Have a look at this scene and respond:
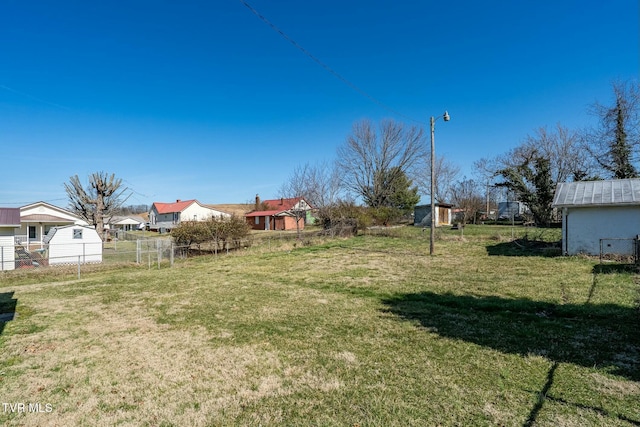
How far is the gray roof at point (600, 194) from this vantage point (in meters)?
13.5

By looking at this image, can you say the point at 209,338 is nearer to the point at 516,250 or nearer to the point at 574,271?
the point at 574,271

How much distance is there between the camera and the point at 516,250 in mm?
15914

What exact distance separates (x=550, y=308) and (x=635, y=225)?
10.7 m

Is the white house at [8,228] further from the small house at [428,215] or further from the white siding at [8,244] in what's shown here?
the small house at [428,215]

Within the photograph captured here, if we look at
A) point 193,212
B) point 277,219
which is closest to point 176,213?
point 193,212

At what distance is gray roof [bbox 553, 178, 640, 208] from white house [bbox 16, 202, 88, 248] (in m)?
35.9

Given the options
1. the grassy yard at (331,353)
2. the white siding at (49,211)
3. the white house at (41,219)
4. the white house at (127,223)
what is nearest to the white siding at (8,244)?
the grassy yard at (331,353)

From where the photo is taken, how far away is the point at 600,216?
14.0 metres

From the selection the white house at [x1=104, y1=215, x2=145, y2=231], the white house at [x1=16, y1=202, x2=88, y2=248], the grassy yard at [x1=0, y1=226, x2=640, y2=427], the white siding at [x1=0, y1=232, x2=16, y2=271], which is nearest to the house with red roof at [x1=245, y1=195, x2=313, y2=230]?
the white house at [x1=16, y1=202, x2=88, y2=248]

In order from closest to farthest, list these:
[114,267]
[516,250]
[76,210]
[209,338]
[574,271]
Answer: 1. [209,338]
2. [574,271]
3. [114,267]
4. [516,250]
5. [76,210]

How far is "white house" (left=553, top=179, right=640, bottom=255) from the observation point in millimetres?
13398

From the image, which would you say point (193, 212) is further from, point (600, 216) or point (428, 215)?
point (600, 216)

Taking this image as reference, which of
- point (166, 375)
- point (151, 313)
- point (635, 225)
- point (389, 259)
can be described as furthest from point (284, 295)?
point (635, 225)

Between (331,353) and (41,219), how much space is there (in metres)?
33.9
